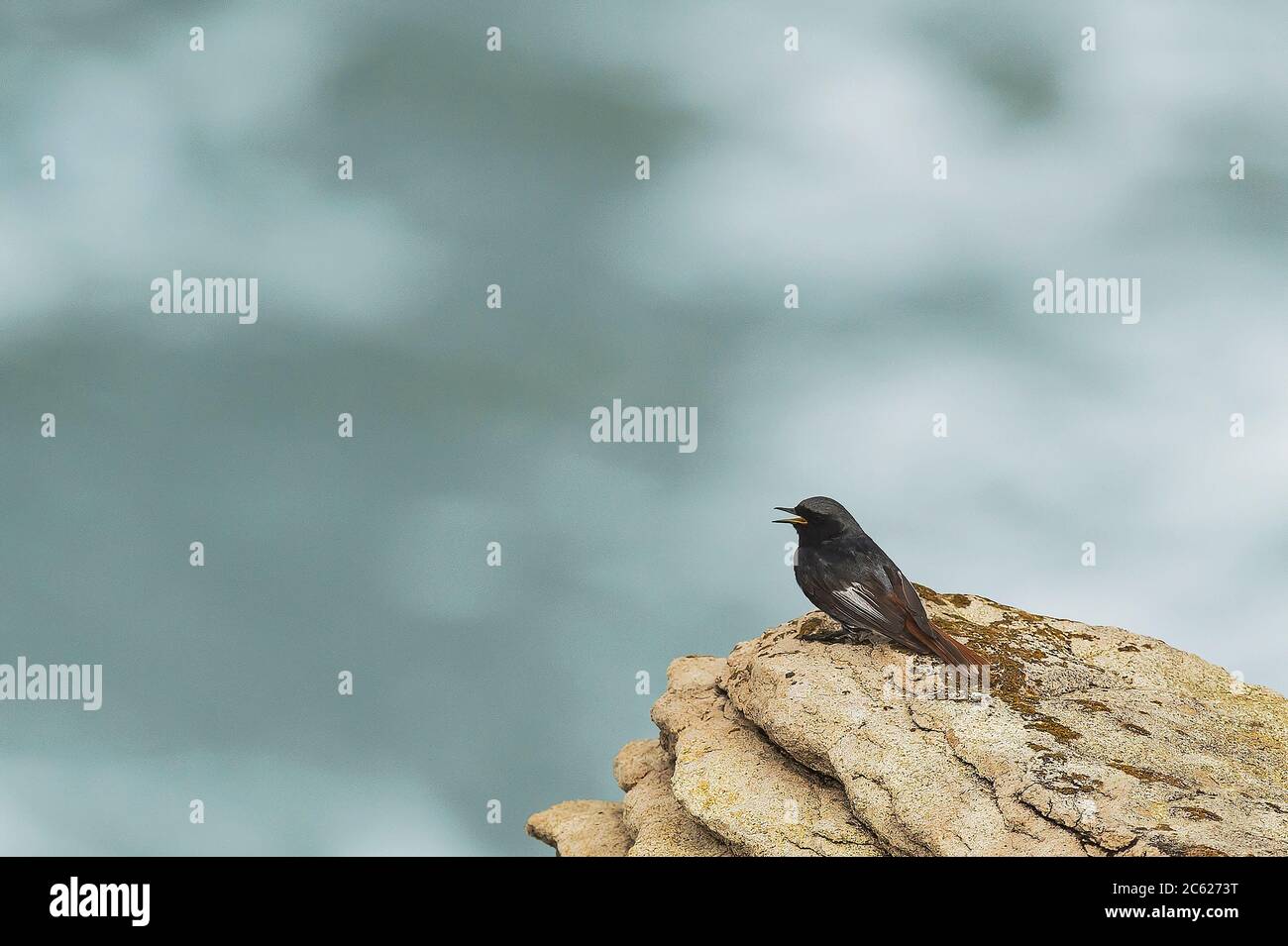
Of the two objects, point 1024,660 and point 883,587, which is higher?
point 883,587

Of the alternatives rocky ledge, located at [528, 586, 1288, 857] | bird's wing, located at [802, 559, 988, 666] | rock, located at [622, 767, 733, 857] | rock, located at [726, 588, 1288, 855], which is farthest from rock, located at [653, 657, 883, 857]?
bird's wing, located at [802, 559, 988, 666]

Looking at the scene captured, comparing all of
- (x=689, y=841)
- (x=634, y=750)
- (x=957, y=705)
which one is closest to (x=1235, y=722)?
(x=957, y=705)

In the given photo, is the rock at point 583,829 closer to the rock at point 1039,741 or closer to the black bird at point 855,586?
the rock at point 1039,741

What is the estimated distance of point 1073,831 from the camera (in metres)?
9.74

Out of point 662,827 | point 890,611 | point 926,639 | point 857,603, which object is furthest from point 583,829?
point 926,639

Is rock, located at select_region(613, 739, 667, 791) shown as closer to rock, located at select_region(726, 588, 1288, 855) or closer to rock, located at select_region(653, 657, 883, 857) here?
rock, located at select_region(653, 657, 883, 857)

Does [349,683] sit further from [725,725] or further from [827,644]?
[827,644]

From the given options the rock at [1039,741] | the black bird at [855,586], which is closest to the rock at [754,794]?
the rock at [1039,741]

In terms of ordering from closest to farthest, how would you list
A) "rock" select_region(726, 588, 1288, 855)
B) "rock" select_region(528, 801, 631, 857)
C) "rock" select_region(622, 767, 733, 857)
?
"rock" select_region(726, 588, 1288, 855)
"rock" select_region(622, 767, 733, 857)
"rock" select_region(528, 801, 631, 857)

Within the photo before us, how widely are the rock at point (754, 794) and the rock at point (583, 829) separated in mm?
1708

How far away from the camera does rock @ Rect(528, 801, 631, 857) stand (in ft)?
45.8

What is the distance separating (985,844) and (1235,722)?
458 centimetres

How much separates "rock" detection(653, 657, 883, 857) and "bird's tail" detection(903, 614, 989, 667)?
1887 millimetres

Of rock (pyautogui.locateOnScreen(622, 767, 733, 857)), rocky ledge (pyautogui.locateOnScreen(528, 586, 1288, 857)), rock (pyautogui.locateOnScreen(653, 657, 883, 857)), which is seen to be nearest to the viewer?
rocky ledge (pyautogui.locateOnScreen(528, 586, 1288, 857))
